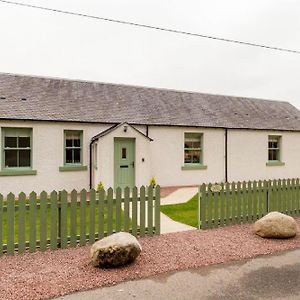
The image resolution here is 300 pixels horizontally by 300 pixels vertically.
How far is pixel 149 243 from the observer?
660 cm

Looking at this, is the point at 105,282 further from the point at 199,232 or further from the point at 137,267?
the point at 199,232

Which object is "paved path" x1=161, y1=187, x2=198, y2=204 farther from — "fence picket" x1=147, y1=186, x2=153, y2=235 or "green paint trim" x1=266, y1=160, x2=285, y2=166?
"green paint trim" x1=266, y1=160, x2=285, y2=166

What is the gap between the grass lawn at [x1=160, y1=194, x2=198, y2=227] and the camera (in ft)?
29.2

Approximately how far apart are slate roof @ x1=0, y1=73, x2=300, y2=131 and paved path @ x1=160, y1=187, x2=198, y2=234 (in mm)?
4120

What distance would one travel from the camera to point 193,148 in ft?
56.5

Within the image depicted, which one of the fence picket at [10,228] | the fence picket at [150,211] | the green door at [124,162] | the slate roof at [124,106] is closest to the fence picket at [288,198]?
the fence picket at [150,211]

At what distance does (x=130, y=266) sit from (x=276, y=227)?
12.7 ft

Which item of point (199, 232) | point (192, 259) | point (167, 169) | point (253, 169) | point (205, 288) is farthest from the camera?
point (253, 169)

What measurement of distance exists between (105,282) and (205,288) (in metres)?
1.59

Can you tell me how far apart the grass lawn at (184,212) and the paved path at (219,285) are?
3.15 m

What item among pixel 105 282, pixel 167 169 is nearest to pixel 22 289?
pixel 105 282

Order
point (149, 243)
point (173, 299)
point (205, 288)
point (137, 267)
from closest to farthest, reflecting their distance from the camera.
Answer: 1. point (173, 299)
2. point (205, 288)
3. point (137, 267)
4. point (149, 243)

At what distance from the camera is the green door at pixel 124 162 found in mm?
14312

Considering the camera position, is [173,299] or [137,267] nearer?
[173,299]
